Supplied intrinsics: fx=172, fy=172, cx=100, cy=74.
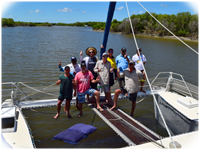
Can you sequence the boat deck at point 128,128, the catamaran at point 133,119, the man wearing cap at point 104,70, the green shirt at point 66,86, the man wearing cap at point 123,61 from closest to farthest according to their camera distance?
the catamaran at point 133,119, the boat deck at point 128,128, the green shirt at point 66,86, the man wearing cap at point 104,70, the man wearing cap at point 123,61

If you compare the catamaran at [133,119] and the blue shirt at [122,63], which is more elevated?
the blue shirt at [122,63]

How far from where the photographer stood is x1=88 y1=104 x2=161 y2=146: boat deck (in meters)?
4.89

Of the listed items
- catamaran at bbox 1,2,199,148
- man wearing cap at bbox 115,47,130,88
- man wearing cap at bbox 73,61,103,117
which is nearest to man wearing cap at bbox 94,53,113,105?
man wearing cap at bbox 73,61,103,117

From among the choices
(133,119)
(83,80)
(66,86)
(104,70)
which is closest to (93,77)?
(83,80)

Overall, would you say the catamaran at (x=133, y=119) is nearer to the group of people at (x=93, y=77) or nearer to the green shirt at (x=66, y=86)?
the group of people at (x=93, y=77)

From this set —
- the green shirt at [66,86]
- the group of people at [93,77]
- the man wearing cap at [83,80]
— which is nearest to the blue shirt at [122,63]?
the group of people at [93,77]

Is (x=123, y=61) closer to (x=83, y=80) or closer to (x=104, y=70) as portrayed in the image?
(x=104, y=70)

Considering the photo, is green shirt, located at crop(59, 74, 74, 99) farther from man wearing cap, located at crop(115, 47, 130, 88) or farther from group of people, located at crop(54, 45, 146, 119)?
man wearing cap, located at crop(115, 47, 130, 88)

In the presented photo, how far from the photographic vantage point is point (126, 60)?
7086 millimetres

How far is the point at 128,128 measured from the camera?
5.60 metres

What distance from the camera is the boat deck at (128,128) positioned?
193 inches

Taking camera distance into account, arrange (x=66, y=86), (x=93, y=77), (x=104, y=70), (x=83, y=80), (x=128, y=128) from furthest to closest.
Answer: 1. (x=104, y=70)
2. (x=93, y=77)
3. (x=83, y=80)
4. (x=66, y=86)
5. (x=128, y=128)

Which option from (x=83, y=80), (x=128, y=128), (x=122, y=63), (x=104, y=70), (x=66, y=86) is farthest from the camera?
(x=122, y=63)

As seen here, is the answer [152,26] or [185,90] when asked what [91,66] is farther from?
[152,26]
